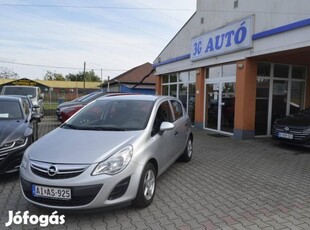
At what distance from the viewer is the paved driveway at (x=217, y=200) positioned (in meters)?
3.71

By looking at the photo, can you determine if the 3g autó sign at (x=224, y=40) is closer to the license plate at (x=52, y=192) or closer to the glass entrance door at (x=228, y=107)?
the glass entrance door at (x=228, y=107)

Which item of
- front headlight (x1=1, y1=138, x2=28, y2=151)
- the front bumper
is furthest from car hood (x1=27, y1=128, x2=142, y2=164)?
front headlight (x1=1, y1=138, x2=28, y2=151)

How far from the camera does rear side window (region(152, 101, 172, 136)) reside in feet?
15.3

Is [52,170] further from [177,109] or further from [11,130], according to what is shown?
[177,109]

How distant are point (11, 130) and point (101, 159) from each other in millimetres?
2769

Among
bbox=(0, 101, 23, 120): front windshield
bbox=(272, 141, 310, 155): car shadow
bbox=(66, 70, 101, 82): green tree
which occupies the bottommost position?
bbox=(272, 141, 310, 155): car shadow

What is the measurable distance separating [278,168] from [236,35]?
5522 mm

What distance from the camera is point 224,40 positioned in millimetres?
10992

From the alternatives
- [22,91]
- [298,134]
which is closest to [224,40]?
[298,134]

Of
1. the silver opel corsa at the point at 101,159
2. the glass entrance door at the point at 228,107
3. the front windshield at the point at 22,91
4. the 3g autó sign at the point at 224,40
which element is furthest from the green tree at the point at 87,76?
the silver opel corsa at the point at 101,159

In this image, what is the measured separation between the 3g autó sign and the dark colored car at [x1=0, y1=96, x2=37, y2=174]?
281 inches

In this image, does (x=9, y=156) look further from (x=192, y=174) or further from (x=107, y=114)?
(x=192, y=174)

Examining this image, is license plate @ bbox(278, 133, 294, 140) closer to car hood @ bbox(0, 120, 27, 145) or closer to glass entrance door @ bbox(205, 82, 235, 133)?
glass entrance door @ bbox(205, 82, 235, 133)

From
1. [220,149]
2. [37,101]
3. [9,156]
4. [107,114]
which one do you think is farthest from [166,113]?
[37,101]
